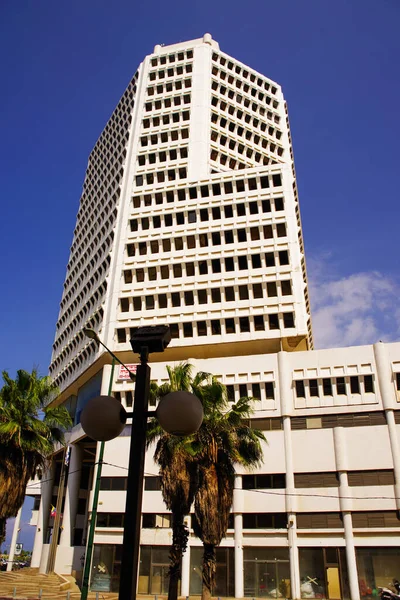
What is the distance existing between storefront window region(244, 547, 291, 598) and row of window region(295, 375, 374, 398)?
13196 mm

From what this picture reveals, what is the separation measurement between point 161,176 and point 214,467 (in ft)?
150

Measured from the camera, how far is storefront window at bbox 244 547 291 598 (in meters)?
39.8

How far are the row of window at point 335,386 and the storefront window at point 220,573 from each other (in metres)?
14.7

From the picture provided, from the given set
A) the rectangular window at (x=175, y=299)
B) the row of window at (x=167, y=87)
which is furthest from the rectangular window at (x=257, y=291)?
the row of window at (x=167, y=87)

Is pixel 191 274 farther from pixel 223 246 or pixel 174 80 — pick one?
pixel 174 80

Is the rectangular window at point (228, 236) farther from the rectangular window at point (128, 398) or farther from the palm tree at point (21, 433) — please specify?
the palm tree at point (21, 433)

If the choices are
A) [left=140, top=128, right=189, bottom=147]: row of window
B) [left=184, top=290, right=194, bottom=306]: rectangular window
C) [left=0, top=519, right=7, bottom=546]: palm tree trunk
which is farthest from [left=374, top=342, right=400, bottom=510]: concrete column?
[left=140, top=128, right=189, bottom=147]: row of window

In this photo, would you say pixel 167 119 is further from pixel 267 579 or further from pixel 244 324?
pixel 267 579

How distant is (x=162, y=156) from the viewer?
6431 cm

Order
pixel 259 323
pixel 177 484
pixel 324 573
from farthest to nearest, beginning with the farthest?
pixel 259 323, pixel 324 573, pixel 177 484

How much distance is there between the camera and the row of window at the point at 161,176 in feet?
203

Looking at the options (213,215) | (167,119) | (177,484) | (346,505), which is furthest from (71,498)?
(167,119)

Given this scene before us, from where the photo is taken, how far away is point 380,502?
1570 inches

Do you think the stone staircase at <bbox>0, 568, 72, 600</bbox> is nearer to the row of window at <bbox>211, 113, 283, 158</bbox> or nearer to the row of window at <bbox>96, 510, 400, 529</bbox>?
the row of window at <bbox>96, 510, 400, 529</bbox>
